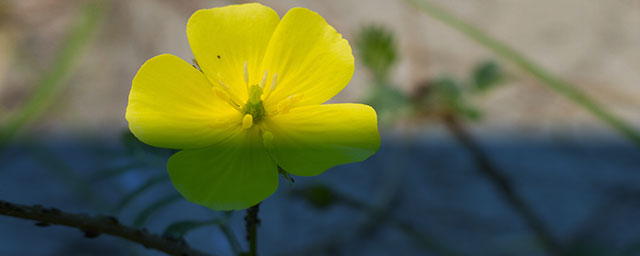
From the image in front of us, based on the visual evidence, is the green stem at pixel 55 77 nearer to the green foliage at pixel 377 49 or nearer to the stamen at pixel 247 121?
the green foliage at pixel 377 49

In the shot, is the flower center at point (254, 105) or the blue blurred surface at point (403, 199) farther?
the blue blurred surface at point (403, 199)

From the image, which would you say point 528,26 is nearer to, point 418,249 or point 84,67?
point 418,249

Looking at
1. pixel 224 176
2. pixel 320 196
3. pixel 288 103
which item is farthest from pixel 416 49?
pixel 224 176

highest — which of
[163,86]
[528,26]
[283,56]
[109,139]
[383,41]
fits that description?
[528,26]

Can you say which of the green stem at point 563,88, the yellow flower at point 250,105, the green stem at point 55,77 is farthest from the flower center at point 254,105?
the green stem at point 55,77

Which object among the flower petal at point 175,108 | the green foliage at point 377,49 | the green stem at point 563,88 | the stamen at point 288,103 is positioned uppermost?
the green stem at point 563,88

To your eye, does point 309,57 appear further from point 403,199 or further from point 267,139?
point 403,199

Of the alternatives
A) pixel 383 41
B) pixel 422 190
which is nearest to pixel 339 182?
Answer: pixel 422 190
